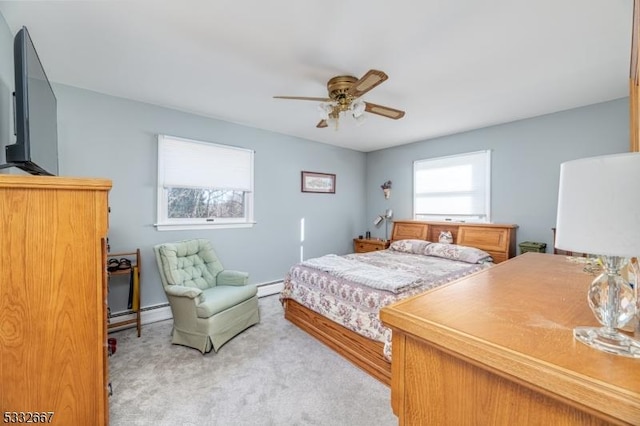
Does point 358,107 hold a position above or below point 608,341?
above

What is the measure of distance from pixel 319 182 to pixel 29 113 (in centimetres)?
378

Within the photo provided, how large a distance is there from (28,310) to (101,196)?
1.73 ft

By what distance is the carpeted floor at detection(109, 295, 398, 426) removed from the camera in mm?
1710

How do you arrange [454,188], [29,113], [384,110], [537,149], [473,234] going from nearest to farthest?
[29,113] → [384,110] → [537,149] → [473,234] → [454,188]

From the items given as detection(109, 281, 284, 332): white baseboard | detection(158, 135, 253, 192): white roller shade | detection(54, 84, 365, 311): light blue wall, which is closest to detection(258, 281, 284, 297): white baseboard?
detection(54, 84, 365, 311): light blue wall

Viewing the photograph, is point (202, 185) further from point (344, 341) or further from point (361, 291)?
point (344, 341)

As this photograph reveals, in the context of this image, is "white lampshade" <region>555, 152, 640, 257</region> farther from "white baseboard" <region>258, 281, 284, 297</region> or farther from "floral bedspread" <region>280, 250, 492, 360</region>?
"white baseboard" <region>258, 281, 284, 297</region>

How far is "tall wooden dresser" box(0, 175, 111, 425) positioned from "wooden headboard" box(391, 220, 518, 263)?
4090 millimetres

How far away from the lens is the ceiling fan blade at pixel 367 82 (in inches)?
69.5

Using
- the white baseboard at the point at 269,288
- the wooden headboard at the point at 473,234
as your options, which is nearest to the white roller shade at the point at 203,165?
the white baseboard at the point at 269,288

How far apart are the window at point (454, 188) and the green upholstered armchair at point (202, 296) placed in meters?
3.23

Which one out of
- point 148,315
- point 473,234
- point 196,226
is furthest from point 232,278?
point 473,234

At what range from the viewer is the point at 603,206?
1.90 feet

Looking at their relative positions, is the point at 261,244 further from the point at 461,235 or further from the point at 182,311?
the point at 461,235
